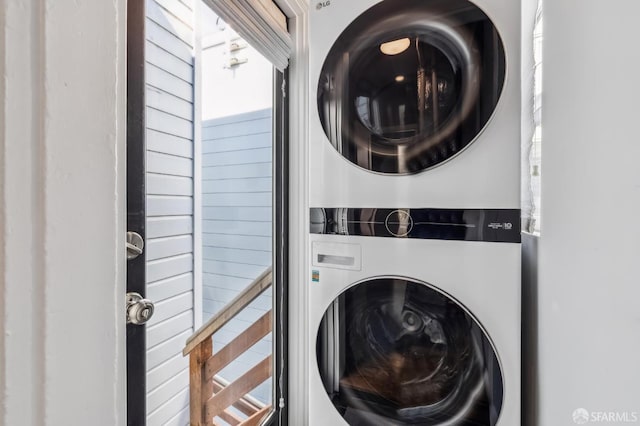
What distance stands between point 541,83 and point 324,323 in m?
0.97

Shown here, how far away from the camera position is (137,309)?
652 millimetres

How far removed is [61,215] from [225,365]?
1.03m

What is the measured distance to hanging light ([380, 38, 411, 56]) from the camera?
2.77 feet

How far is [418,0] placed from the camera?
0.82 meters

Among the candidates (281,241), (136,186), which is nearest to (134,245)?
(136,186)

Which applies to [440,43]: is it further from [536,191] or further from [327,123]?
[536,191]

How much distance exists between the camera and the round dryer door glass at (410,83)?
76 cm

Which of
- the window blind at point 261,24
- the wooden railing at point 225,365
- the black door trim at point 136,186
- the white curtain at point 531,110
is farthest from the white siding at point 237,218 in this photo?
the white curtain at point 531,110

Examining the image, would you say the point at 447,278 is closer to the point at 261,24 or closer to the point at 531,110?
the point at 531,110

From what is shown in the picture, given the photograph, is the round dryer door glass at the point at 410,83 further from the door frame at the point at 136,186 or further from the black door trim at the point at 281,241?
the door frame at the point at 136,186

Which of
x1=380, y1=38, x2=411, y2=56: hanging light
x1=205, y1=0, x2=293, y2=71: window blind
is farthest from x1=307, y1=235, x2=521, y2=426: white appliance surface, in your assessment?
x1=205, y1=0, x2=293, y2=71: window blind

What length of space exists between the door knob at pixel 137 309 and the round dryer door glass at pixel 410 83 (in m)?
0.72

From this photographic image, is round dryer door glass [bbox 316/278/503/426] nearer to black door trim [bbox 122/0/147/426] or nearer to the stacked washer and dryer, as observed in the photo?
the stacked washer and dryer

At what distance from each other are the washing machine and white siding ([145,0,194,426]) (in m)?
0.46
